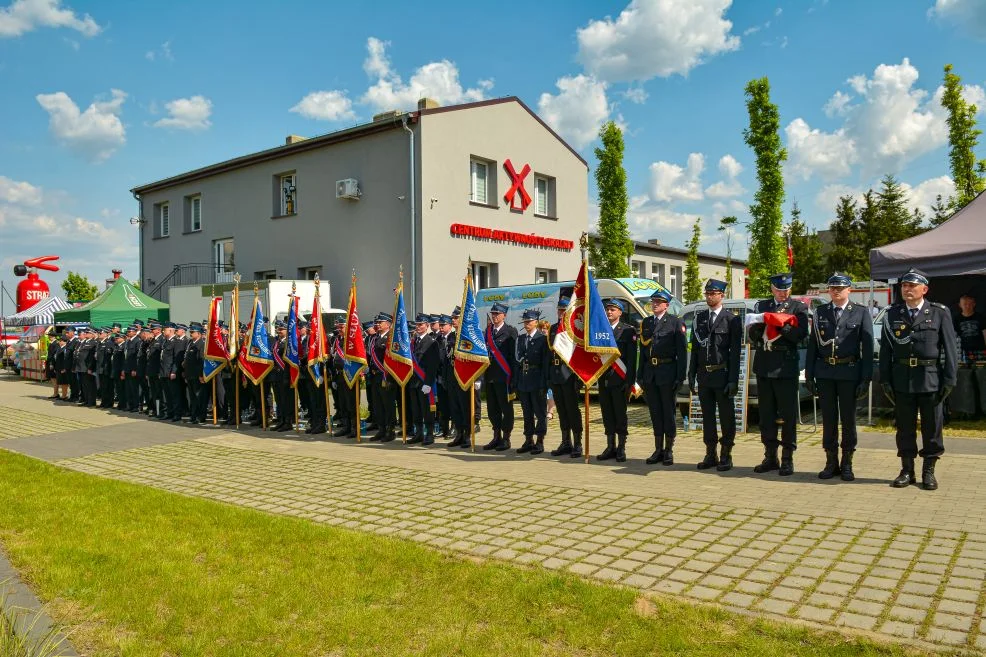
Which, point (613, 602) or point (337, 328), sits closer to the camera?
point (613, 602)

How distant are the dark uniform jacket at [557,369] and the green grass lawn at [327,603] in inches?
169

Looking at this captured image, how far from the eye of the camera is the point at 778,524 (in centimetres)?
566

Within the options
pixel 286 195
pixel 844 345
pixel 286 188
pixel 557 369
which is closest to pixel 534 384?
pixel 557 369

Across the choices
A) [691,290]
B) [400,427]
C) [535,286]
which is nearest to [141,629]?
[400,427]

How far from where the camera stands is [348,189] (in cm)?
2195

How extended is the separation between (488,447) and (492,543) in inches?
191

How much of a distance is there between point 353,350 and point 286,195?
15.4 m

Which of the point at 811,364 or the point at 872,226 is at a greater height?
the point at 872,226

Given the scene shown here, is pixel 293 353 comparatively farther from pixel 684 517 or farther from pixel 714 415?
pixel 684 517

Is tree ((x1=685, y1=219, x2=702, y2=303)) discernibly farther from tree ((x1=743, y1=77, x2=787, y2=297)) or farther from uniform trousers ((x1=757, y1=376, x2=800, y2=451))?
uniform trousers ((x1=757, y1=376, x2=800, y2=451))

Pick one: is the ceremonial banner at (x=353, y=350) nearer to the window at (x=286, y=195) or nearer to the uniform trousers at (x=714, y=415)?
the uniform trousers at (x=714, y=415)

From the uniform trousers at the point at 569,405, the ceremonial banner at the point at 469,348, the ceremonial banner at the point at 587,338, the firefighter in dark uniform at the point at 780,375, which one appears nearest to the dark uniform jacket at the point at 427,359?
the ceremonial banner at the point at 469,348

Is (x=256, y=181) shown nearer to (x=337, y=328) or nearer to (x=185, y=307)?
(x=185, y=307)

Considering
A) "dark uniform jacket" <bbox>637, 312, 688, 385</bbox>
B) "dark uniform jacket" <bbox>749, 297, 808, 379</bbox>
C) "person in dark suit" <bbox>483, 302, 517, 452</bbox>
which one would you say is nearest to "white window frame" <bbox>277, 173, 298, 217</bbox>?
"person in dark suit" <bbox>483, 302, 517, 452</bbox>
